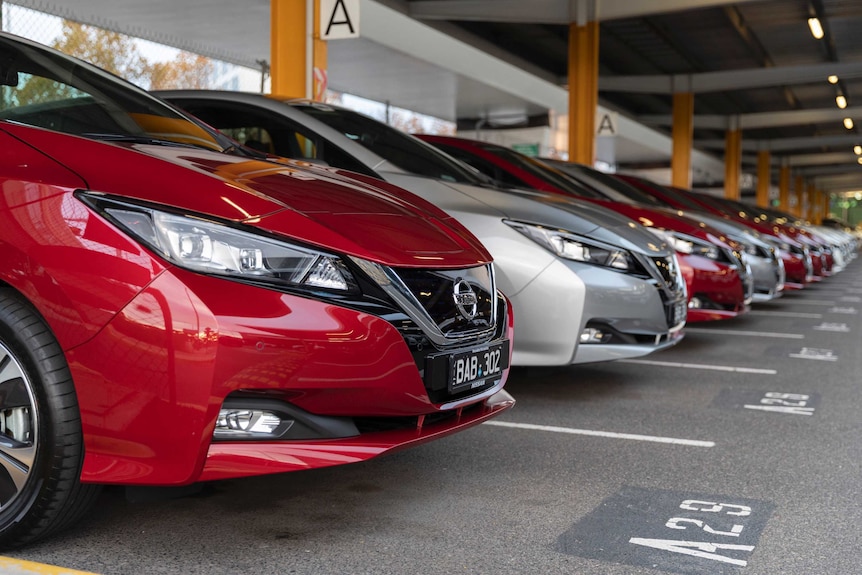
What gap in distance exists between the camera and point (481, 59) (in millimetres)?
18203

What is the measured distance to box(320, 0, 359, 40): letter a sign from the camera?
8.19 metres

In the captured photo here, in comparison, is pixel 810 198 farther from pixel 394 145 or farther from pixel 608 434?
pixel 608 434

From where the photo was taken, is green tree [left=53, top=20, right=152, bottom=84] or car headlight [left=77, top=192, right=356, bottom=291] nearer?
car headlight [left=77, top=192, right=356, bottom=291]

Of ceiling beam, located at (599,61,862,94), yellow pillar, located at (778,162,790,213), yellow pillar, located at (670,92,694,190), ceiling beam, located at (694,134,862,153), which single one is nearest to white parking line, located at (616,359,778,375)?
ceiling beam, located at (599,61,862,94)

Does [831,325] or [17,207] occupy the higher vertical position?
[17,207]

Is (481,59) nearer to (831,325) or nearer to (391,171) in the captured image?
(831,325)

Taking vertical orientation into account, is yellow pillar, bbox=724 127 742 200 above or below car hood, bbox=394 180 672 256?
above

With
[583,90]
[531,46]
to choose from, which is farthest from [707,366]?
[531,46]

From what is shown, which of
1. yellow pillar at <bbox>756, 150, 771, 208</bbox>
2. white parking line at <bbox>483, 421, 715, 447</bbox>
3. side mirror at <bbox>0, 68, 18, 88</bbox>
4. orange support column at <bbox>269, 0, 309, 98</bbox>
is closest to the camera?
side mirror at <bbox>0, 68, 18, 88</bbox>

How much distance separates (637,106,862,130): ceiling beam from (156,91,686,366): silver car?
27.8 metres

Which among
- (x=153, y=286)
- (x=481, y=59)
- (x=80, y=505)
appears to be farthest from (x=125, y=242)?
(x=481, y=59)

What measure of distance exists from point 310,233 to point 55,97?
3.71 ft

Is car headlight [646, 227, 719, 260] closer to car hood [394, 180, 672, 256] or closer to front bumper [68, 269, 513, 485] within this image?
car hood [394, 180, 672, 256]

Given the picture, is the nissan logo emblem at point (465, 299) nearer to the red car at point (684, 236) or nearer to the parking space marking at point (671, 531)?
the parking space marking at point (671, 531)
